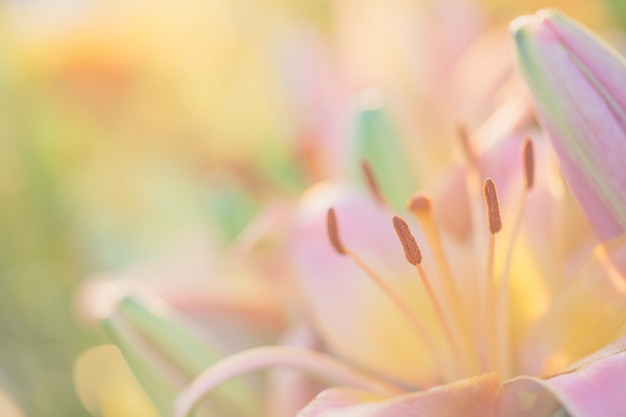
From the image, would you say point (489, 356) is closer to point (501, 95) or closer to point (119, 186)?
point (501, 95)

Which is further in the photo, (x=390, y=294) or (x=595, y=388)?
(x=390, y=294)

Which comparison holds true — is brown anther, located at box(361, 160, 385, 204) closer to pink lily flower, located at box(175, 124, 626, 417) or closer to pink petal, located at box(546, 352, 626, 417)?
pink lily flower, located at box(175, 124, 626, 417)

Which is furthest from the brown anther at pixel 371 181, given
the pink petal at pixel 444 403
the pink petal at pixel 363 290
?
the pink petal at pixel 444 403

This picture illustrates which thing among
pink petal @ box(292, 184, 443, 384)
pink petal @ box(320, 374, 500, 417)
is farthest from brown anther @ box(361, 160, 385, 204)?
pink petal @ box(320, 374, 500, 417)

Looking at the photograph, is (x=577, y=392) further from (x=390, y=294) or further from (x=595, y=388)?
(x=390, y=294)

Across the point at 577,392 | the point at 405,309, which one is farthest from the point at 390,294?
the point at 577,392

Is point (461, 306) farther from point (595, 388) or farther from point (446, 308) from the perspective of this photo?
point (595, 388)
